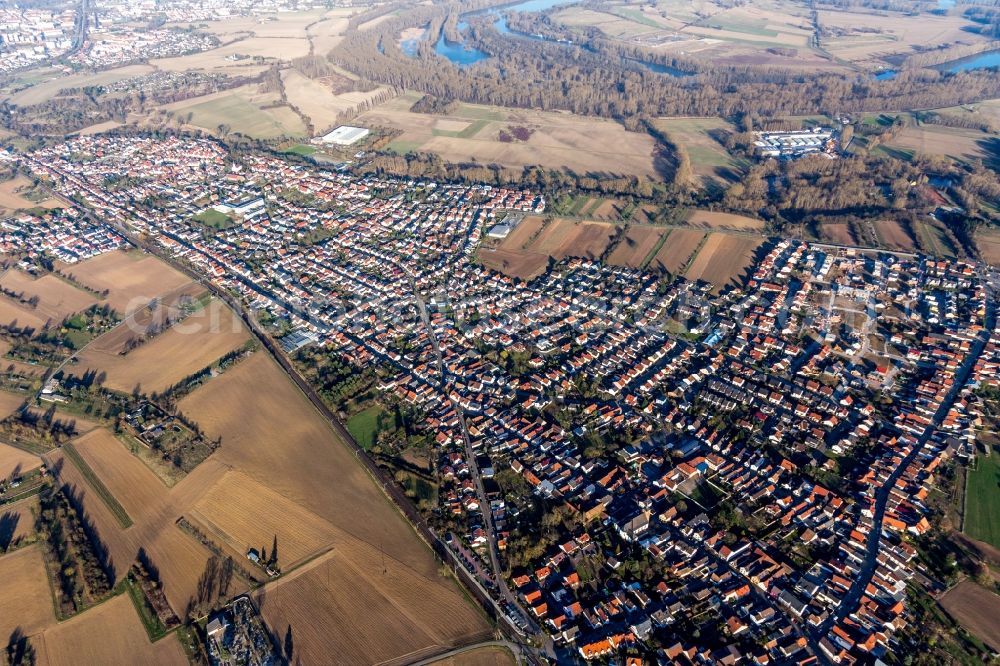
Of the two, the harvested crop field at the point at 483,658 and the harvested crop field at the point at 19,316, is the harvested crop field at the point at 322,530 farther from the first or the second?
the harvested crop field at the point at 19,316

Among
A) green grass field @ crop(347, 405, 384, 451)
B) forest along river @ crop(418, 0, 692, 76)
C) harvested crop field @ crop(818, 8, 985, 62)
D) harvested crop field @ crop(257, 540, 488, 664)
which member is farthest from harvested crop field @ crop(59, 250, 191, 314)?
harvested crop field @ crop(818, 8, 985, 62)

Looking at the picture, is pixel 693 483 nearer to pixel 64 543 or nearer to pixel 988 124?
pixel 64 543

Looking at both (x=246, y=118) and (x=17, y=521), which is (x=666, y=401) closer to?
(x=17, y=521)

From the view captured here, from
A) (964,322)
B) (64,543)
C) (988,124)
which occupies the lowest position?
(64,543)

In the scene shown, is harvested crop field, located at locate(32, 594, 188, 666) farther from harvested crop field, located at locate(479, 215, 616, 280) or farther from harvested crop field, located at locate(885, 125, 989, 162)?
harvested crop field, located at locate(885, 125, 989, 162)

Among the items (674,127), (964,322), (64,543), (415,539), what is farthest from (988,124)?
(64,543)

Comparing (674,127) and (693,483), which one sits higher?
(674,127)
